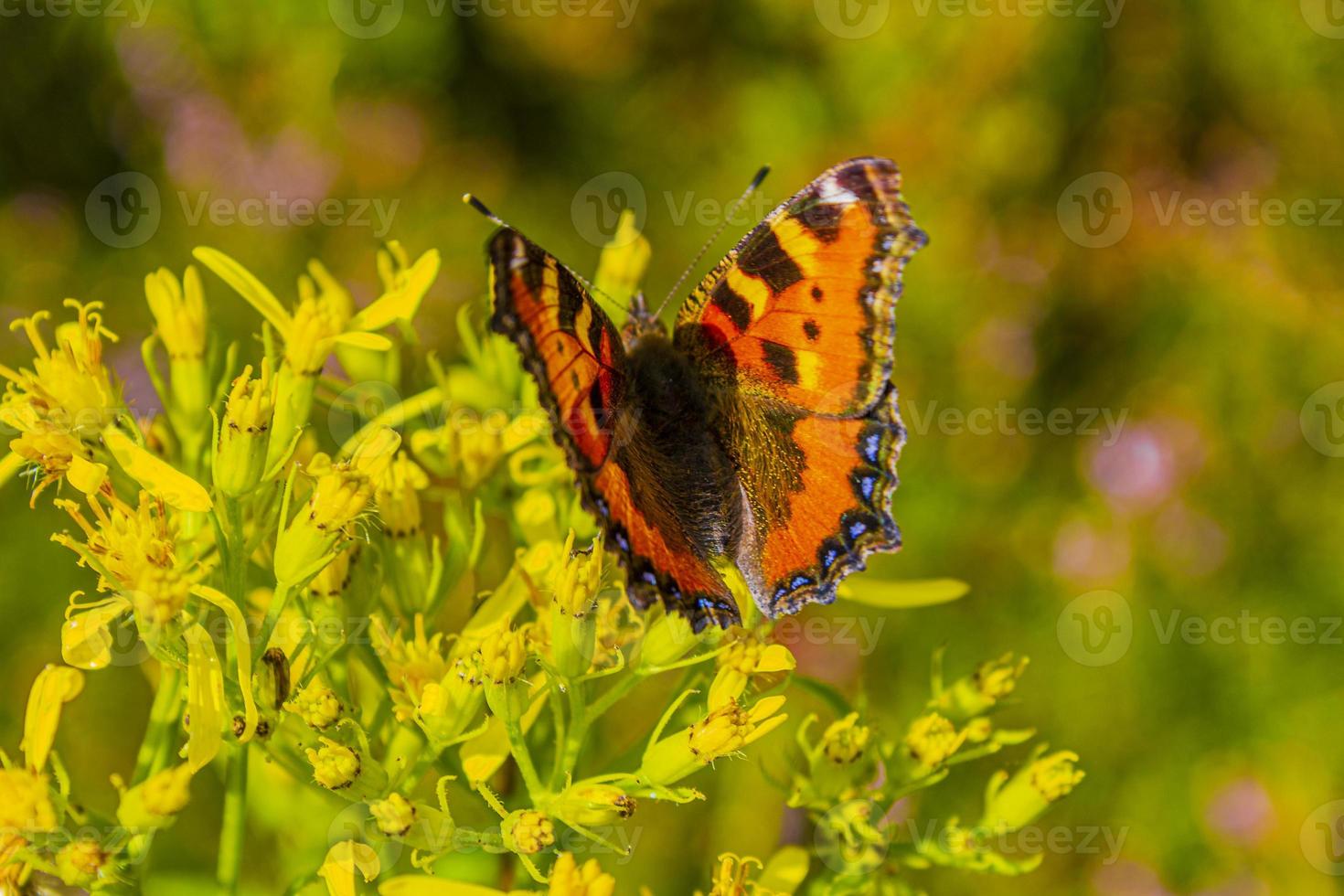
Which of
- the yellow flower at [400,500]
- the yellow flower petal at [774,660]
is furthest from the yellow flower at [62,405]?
the yellow flower petal at [774,660]

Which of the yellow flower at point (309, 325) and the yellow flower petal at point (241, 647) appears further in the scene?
the yellow flower at point (309, 325)

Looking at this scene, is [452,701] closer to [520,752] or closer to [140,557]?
[520,752]

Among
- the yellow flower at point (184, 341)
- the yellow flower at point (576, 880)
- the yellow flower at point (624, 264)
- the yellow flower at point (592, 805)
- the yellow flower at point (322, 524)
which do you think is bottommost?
the yellow flower at point (576, 880)

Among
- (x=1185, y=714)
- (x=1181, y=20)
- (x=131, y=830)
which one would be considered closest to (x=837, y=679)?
(x=1185, y=714)

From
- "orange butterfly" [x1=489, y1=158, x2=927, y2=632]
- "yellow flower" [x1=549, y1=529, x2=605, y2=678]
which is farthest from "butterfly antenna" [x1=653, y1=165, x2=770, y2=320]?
"yellow flower" [x1=549, y1=529, x2=605, y2=678]

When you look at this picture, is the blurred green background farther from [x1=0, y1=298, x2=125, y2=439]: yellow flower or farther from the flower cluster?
[x1=0, y1=298, x2=125, y2=439]: yellow flower

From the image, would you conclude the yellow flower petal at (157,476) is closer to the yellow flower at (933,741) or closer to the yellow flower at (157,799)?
the yellow flower at (157,799)
